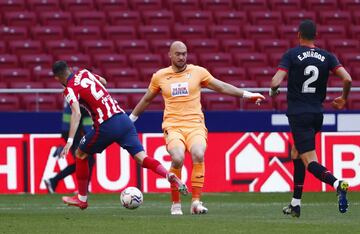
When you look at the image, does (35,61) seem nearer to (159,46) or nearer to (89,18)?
(89,18)

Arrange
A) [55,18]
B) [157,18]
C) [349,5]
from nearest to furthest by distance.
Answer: [55,18]
[157,18]
[349,5]

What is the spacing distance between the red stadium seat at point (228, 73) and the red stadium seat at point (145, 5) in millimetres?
3152

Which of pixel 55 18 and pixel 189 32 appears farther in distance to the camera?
pixel 189 32

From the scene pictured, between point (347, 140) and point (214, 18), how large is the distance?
7.16 metres

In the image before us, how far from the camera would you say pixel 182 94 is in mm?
13469

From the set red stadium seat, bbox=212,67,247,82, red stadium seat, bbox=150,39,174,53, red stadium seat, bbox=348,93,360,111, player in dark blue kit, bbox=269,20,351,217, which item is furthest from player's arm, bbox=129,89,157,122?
red stadium seat, bbox=150,39,174,53

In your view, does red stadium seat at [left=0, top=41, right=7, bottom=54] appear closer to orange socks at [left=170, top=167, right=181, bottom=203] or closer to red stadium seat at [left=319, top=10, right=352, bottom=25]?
red stadium seat at [left=319, top=10, right=352, bottom=25]

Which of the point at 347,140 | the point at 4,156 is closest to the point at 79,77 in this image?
the point at 4,156

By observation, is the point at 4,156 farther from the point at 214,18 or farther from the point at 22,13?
the point at 214,18

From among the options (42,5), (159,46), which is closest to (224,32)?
(159,46)

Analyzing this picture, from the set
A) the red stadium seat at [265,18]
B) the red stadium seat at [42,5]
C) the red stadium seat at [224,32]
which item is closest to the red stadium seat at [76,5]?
the red stadium seat at [42,5]

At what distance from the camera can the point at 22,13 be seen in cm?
2502

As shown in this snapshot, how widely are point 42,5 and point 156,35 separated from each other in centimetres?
262

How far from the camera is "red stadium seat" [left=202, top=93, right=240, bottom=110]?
21.2 m
